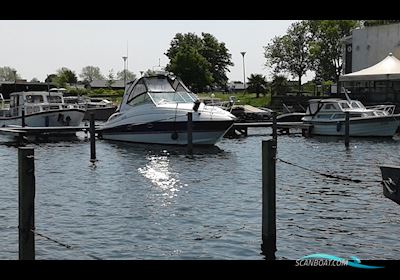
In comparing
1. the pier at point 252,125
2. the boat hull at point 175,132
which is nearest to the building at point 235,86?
the pier at point 252,125

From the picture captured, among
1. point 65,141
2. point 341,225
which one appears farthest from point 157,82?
point 341,225

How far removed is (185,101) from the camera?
34.5 metres

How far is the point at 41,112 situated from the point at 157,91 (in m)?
10.6

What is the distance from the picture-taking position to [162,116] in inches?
1307

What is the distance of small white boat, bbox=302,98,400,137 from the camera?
129ft

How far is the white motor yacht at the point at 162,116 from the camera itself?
1281 inches

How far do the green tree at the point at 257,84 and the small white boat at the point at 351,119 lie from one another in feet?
130

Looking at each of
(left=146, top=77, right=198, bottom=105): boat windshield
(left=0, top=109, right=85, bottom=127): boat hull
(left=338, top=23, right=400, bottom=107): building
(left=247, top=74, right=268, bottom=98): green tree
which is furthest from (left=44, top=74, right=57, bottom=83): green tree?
(left=146, top=77, right=198, bottom=105): boat windshield

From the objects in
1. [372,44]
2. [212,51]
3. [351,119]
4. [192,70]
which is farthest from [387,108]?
[212,51]

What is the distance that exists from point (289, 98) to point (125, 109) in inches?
1154

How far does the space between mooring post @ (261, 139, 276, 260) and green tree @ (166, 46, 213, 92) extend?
8835 centimetres

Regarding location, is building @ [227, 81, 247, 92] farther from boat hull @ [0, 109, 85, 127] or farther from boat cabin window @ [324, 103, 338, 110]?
boat hull @ [0, 109, 85, 127]

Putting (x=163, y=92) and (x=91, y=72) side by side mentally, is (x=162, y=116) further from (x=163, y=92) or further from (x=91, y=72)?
(x=91, y=72)
